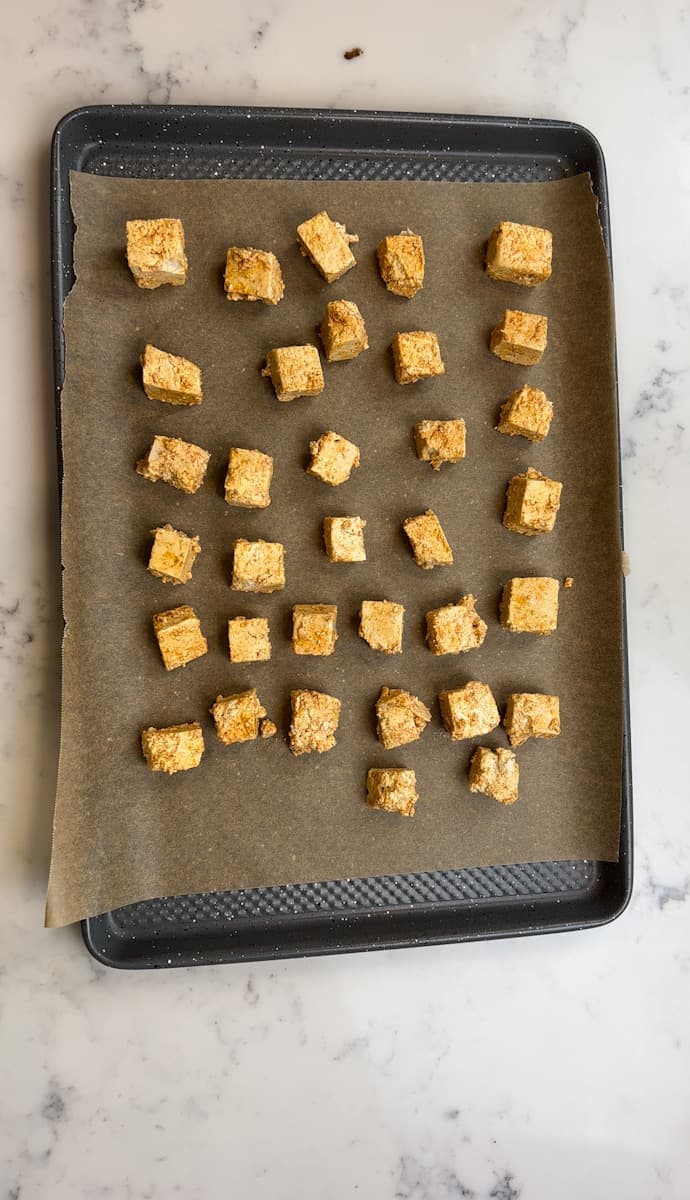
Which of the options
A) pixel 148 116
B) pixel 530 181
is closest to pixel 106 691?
pixel 148 116

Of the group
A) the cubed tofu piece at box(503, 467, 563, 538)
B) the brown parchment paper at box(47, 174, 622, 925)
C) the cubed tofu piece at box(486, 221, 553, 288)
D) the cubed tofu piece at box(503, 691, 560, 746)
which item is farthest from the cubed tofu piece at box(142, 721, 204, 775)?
the cubed tofu piece at box(486, 221, 553, 288)

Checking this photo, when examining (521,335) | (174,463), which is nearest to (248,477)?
(174,463)

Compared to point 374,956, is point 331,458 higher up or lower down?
higher up

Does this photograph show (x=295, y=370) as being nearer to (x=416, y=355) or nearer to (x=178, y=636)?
(x=416, y=355)

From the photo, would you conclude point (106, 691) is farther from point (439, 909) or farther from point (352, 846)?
point (439, 909)

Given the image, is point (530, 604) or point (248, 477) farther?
point (530, 604)

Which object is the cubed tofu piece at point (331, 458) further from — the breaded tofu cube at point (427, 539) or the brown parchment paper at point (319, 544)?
the breaded tofu cube at point (427, 539)
